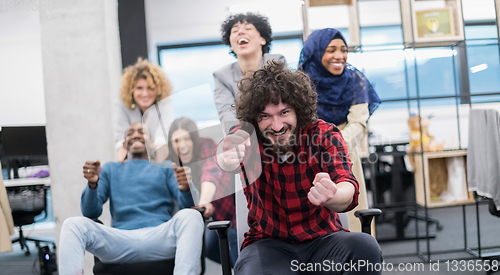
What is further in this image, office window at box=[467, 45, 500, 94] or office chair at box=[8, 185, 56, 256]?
office window at box=[467, 45, 500, 94]

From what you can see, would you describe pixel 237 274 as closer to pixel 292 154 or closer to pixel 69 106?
pixel 292 154

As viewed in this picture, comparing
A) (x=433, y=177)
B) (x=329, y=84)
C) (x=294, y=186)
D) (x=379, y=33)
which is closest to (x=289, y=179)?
(x=294, y=186)

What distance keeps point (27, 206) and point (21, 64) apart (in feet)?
3.91

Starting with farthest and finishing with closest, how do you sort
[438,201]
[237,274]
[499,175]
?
[438,201], [499,175], [237,274]

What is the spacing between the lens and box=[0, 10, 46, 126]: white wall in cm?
236

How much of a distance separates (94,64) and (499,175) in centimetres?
294

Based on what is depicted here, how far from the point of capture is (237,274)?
103 cm

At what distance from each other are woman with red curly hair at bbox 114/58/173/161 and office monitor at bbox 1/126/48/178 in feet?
2.70

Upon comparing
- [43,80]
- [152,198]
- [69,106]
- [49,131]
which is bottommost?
[152,198]

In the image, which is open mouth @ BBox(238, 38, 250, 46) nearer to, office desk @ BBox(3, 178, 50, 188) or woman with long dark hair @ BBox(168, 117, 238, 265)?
woman with long dark hair @ BBox(168, 117, 238, 265)

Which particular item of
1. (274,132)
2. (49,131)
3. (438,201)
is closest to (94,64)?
(49,131)

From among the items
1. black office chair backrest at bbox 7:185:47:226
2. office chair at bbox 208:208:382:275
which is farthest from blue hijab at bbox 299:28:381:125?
black office chair backrest at bbox 7:185:47:226

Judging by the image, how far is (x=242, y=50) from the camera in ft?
5.84

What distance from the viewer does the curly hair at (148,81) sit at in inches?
81.6
